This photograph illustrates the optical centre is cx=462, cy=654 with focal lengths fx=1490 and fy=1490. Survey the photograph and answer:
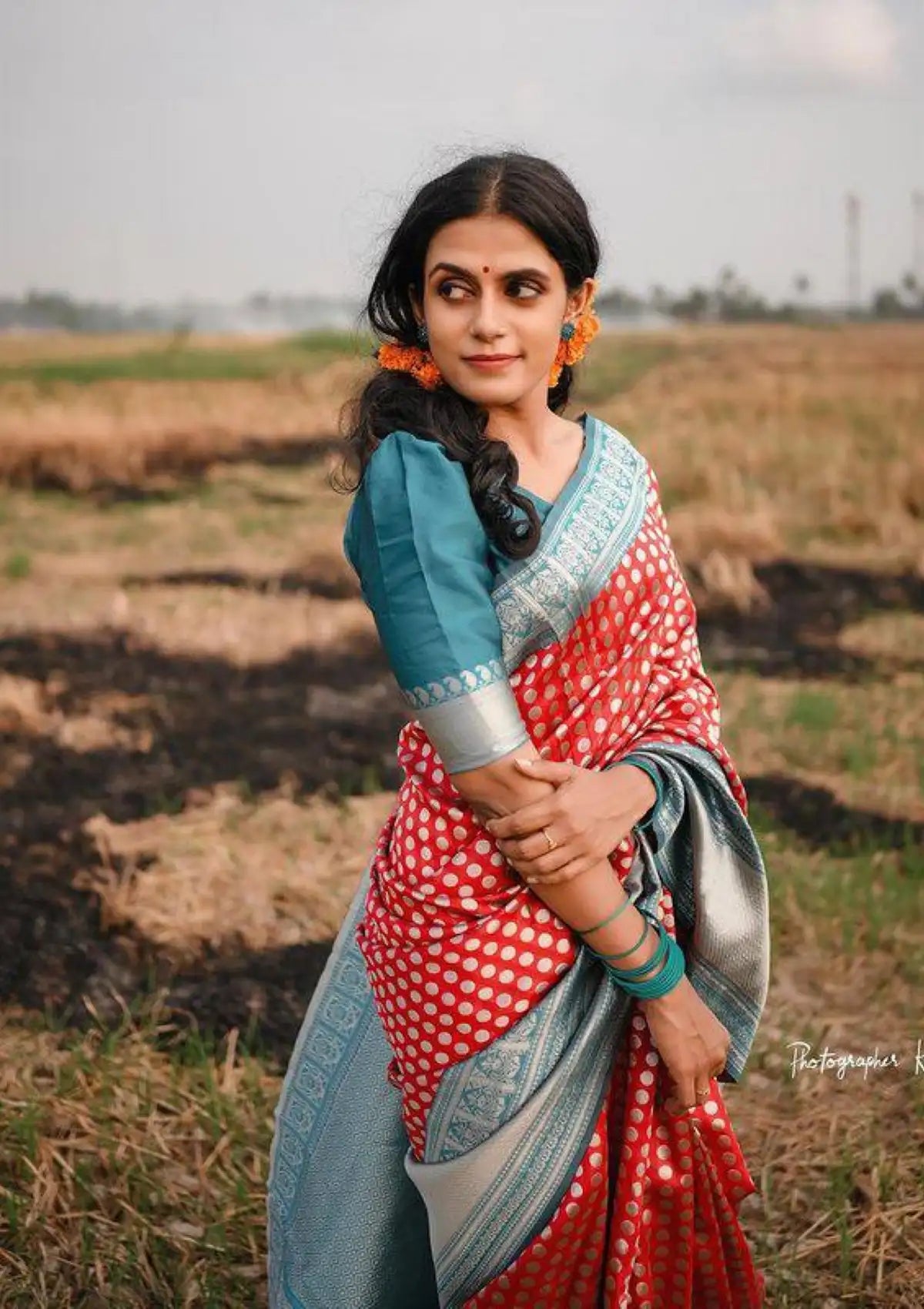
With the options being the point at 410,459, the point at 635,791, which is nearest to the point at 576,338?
the point at 410,459

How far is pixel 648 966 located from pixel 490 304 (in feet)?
2.61

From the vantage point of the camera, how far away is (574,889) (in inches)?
66.3

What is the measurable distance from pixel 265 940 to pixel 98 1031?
576 millimetres

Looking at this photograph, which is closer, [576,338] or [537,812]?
[537,812]

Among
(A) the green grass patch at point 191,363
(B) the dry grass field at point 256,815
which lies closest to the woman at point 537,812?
(B) the dry grass field at point 256,815

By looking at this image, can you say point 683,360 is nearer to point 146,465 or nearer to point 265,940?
point 146,465

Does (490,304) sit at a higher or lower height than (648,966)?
higher

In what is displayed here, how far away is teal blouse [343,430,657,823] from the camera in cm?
163

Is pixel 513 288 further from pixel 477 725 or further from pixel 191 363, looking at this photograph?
pixel 191 363

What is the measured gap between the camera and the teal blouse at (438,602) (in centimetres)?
163

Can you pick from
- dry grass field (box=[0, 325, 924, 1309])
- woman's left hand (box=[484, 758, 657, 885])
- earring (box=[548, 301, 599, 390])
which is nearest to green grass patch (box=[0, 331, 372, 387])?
dry grass field (box=[0, 325, 924, 1309])

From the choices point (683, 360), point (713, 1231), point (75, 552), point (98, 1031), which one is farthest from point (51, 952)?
point (683, 360)

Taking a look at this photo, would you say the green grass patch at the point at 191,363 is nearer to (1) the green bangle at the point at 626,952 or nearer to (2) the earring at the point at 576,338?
(2) the earring at the point at 576,338

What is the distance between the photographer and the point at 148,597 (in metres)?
6.86
